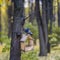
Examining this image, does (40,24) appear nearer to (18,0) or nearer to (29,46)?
(29,46)

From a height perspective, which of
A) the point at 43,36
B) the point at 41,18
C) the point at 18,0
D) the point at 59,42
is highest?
the point at 18,0

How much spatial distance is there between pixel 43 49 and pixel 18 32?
7.51 metres

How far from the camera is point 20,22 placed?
10.8 metres

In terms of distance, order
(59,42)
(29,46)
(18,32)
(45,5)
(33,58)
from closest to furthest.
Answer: (18,32)
(33,58)
(45,5)
(29,46)
(59,42)

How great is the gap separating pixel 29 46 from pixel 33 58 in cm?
878

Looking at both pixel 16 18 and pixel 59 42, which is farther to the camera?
pixel 59 42

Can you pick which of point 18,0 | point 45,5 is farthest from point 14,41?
point 45,5

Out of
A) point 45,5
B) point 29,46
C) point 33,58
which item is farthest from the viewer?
point 29,46

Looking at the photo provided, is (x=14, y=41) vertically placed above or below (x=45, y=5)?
below

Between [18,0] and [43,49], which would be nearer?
[18,0]

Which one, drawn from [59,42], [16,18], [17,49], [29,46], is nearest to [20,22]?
[16,18]

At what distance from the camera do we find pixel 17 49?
10.9 metres

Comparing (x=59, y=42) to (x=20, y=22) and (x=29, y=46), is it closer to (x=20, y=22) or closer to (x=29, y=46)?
(x=29, y=46)

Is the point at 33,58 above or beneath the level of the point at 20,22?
beneath
